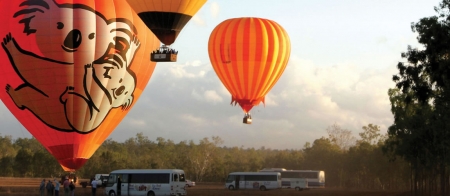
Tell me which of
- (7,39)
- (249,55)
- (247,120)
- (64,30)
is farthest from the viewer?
(247,120)

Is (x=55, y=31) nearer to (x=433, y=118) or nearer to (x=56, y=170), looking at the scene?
(x=433, y=118)

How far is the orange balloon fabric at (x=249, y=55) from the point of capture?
52.0 metres

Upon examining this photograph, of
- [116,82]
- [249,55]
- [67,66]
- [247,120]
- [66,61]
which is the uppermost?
[249,55]

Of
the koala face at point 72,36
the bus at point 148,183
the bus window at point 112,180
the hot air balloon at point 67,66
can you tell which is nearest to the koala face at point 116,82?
the hot air balloon at point 67,66

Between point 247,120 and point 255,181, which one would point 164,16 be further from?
point 255,181

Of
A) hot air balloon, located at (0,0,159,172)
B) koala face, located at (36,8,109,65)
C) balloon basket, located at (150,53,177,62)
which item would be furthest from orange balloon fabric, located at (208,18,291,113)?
balloon basket, located at (150,53,177,62)

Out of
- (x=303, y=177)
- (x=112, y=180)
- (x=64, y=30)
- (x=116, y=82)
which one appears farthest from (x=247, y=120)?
(x=303, y=177)

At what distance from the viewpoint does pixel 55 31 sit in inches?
1598

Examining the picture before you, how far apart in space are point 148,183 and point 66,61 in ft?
43.6

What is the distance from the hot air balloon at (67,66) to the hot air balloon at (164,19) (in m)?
→ 4.04

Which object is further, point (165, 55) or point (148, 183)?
point (148, 183)

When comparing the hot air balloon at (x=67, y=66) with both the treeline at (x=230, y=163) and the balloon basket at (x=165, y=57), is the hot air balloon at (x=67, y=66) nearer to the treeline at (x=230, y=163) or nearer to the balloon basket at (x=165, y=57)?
the balloon basket at (x=165, y=57)

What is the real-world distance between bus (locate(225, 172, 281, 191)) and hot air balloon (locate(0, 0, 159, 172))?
1234 inches

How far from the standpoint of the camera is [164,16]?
38.2 metres
